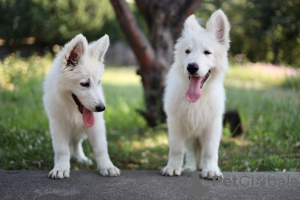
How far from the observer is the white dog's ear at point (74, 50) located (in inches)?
127

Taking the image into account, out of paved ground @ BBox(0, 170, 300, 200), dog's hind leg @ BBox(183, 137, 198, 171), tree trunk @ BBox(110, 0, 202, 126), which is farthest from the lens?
tree trunk @ BBox(110, 0, 202, 126)

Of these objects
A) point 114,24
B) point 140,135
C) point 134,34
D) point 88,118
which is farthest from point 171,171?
point 114,24

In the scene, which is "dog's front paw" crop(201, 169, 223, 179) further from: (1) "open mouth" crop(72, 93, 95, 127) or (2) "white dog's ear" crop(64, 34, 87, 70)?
(2) "white dog's ear" crop(64, 34, 87, 70)

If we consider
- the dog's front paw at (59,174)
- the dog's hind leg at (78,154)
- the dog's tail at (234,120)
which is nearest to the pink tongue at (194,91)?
the dog's front paw at (59,174)

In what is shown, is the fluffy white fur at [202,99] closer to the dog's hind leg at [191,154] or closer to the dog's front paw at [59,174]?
the dog's hind leg at [191,154]

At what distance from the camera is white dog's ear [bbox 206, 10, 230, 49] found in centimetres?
348

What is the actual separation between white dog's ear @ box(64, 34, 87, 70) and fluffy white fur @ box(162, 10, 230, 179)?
1108 millimetres

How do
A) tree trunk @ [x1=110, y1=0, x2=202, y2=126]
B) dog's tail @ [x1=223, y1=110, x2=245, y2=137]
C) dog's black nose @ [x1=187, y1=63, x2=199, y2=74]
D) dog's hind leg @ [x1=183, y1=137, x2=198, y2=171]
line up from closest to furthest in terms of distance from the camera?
dog's black nose @ [x1=187, y1=63, x2=199, y2=74] < dog's hind leg @ [x1=183, y1=137, x2=198, y2=171] < dog's tail @ [x1=223, y1=110, x2=245, y2=137] < tree trunk @ [x1=110, y1=0, x2=202, y2=126]

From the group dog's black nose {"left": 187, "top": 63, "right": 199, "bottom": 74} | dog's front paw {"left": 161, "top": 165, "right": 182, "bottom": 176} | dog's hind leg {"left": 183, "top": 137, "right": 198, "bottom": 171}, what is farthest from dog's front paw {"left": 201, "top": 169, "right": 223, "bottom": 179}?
dog's black nose {"left": 187, "top": 63, "right": 199, "bottom": 74}

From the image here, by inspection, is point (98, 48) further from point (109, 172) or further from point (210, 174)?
point (210, 174)

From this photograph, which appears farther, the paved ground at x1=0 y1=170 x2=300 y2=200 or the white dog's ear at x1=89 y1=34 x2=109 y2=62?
the white dog's ear at x1=89 y1=34 x2=109 y2=62

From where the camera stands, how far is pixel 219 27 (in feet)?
11.6

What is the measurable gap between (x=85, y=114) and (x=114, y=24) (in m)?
16.5

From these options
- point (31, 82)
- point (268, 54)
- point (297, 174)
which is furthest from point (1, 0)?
point (268, 54)
